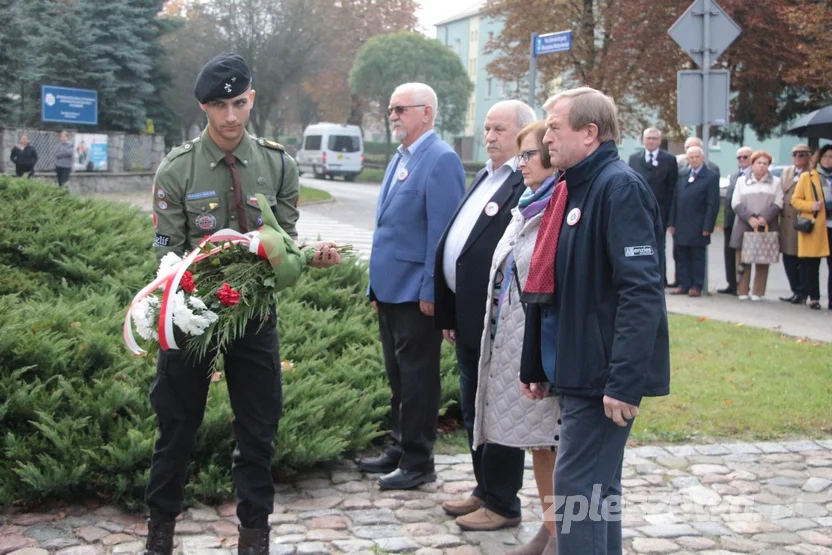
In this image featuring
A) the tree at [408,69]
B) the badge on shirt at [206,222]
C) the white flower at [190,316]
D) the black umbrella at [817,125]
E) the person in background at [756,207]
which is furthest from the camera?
the tree at [408,69]

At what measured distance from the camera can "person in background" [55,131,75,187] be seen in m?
28.7

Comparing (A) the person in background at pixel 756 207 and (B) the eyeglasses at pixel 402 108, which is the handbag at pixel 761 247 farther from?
(B) the eyeglasses at pixel 402 108

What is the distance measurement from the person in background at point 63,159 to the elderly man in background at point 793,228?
69.3 ft

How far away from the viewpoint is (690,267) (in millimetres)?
13492

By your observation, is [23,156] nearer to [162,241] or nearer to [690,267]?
[690,267]

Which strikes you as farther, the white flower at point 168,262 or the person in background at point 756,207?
the person in background at point 756,207

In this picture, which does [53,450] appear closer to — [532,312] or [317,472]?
[317,472]

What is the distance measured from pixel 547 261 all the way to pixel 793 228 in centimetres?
1006

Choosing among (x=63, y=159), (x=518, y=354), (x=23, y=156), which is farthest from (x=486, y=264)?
(x=63, y=159)

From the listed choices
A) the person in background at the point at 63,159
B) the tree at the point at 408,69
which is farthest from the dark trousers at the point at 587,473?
the tree at the point at 408,69

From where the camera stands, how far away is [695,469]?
19.5ft

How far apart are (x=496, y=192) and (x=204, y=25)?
4177cm

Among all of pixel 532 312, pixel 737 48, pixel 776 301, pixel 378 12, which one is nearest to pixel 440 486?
pixel 532 312

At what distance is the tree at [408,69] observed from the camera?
51500mm
